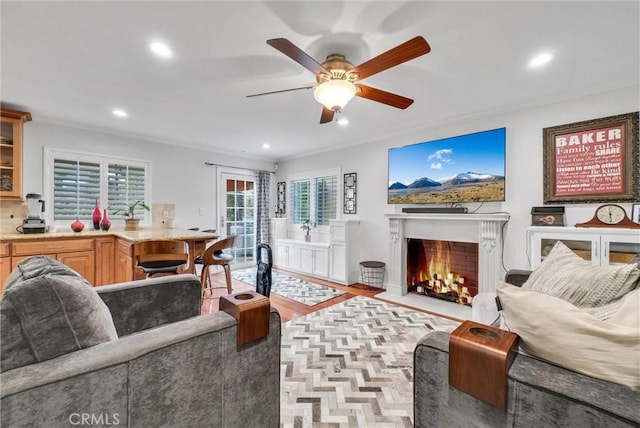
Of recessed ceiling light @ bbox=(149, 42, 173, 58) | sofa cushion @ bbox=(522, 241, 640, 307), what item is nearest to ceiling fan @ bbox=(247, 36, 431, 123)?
recessed ceiling light @ bbox=(149, 42, 173, 58)

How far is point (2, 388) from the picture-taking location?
642 millimetres

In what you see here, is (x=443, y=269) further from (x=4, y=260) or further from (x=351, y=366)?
(x=4, y=260)

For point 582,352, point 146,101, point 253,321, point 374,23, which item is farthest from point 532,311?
point 146,101

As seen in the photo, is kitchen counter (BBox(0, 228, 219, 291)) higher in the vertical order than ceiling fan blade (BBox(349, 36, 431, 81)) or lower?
lower

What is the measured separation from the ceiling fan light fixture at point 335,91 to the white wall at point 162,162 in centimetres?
366

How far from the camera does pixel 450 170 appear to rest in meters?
3.58

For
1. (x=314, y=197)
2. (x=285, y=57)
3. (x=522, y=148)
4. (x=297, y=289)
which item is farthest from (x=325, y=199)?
(x=285, y=57)

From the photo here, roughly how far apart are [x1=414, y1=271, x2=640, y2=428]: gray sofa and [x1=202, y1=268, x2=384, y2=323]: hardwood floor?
236 centimetres

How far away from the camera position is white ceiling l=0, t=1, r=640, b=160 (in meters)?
1.68

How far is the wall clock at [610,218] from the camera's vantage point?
245 centimetres

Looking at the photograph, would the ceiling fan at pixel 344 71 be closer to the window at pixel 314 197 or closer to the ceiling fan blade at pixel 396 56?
the ceiling fan blade at pixel 396 56

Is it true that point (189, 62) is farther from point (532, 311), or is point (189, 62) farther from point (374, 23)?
point (532, 311)

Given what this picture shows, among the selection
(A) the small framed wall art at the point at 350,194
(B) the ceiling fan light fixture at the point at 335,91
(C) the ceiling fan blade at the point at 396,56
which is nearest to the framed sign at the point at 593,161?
(C) the ceiling fan blade at the point at 396,56

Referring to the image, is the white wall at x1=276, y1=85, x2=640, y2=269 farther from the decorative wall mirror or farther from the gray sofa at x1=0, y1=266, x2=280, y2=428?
the gray sofa at x1=0, y1=266, x2=280, y2=428
